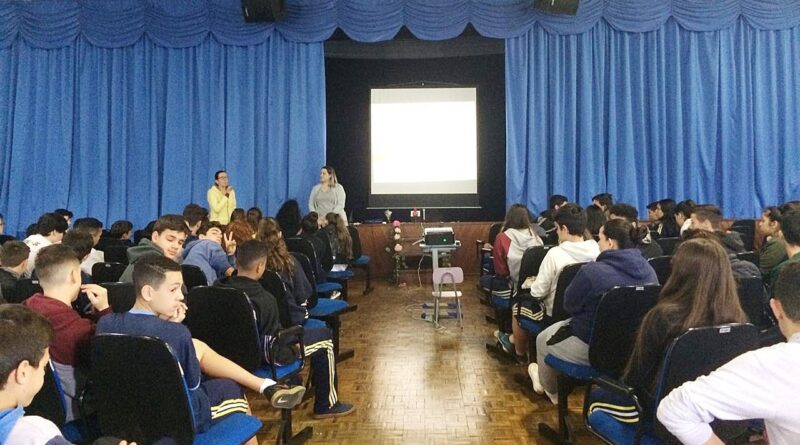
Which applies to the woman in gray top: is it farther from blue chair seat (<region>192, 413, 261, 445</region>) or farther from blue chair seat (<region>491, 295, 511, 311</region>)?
blue chair seat (<region>192, 413, 261, 445</region>)

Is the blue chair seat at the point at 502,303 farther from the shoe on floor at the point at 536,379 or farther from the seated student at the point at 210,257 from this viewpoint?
the seated student at the point at 210,257

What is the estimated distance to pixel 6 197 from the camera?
28.6 ft

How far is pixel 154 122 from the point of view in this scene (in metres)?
8.70

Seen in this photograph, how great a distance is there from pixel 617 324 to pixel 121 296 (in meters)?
2.33

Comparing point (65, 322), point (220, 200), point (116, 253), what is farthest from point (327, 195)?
point (65, 322)

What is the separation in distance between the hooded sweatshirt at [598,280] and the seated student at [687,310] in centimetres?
66

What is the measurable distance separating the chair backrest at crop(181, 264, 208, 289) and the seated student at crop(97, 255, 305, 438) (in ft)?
3.13

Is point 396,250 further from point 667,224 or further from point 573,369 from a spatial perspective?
point 573,369

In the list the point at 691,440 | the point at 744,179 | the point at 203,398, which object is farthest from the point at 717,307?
the point at 744,179

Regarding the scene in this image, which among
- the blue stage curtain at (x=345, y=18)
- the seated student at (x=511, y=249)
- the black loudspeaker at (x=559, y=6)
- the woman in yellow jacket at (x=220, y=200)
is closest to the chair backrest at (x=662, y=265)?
the seated student at (x=511, y=249)

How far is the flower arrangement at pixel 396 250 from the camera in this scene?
7.93m

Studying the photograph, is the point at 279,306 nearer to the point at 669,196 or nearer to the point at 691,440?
the point at 691,440

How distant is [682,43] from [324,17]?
4963mm

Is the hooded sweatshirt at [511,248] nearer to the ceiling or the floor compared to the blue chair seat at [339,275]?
nearer to the ceiling
